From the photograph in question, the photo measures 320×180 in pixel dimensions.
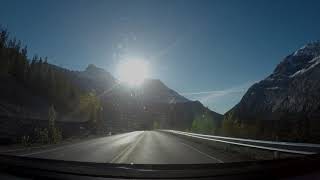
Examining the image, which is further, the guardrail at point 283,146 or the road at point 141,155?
the road at point 141,155

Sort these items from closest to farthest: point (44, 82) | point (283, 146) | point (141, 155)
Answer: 1. point (283, 146)
2. point (141, 155)
3. point (44, 82)

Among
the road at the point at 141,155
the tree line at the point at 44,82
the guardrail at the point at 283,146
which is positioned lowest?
the road at the point at 141,155

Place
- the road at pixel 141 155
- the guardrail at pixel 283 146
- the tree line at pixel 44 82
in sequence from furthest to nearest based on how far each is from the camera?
the tree line at pixel 44 82
the road at pixel 141 155
the guardrail at pixel 283 146

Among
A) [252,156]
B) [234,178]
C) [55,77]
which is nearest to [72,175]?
[234,178]

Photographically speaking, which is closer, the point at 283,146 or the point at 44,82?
the point at 283,146

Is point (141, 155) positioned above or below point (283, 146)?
below

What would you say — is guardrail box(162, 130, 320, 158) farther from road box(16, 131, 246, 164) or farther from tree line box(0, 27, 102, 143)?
tree line box(0, 27, 102, 143)

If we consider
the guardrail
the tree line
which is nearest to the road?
the guardrail

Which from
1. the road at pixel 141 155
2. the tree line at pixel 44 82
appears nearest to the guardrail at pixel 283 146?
the road at pixel 141 155

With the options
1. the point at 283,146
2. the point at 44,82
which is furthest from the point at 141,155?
the point at 44,82

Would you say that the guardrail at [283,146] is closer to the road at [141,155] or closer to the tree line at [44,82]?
the road at [141,155]

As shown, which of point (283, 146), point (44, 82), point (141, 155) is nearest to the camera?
point (283, 146)

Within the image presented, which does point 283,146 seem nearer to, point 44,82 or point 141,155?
point 141,155

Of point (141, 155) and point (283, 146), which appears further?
point (141, 155)
